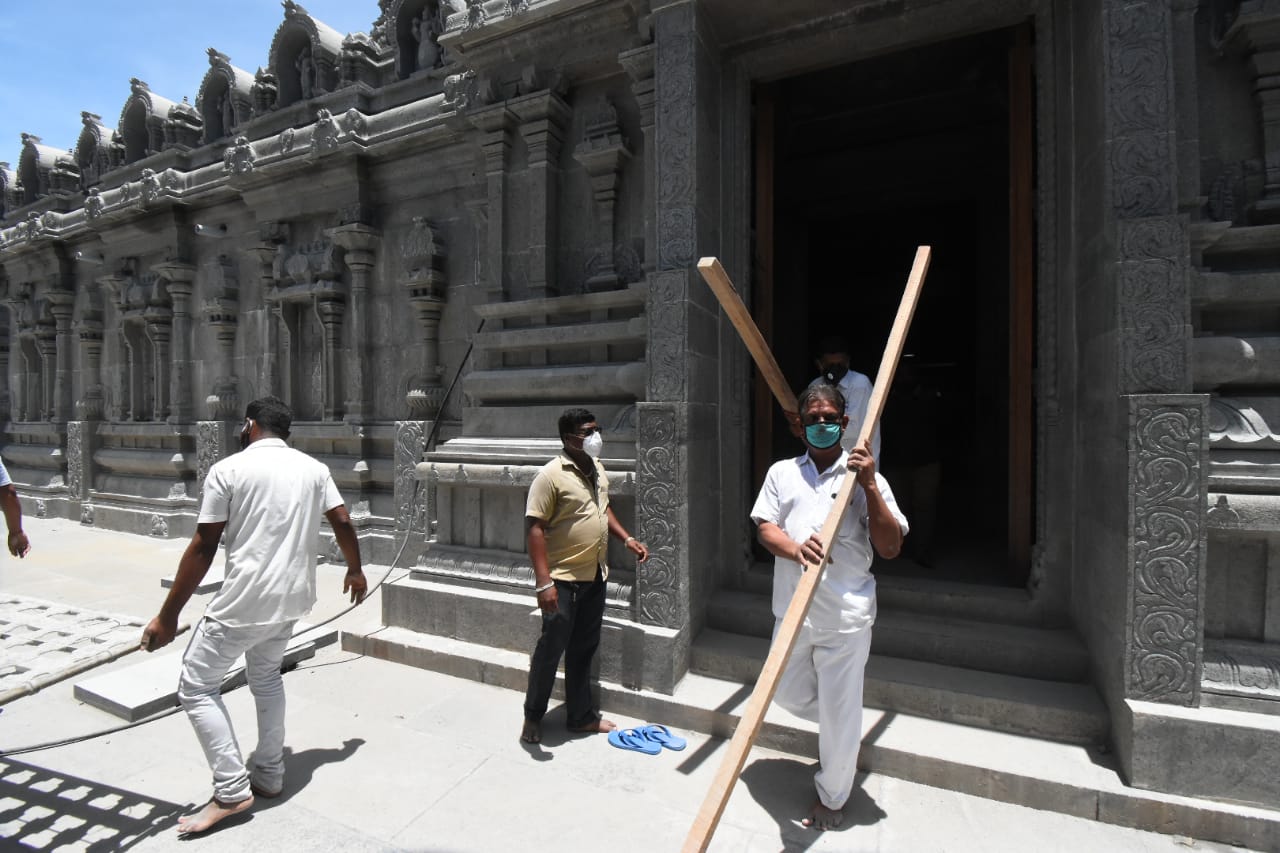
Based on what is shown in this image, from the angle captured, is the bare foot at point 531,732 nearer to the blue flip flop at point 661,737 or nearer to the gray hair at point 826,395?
the blue flip flop at point 661,737

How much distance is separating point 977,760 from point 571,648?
2.13 meters

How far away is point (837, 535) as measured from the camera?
2635 millimetres

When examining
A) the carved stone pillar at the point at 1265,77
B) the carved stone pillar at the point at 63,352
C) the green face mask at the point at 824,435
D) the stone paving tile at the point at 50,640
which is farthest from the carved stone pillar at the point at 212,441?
the carved stone pillar at the point at 1265,77

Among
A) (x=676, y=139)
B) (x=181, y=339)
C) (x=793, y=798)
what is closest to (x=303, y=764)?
(x=793, y=798)

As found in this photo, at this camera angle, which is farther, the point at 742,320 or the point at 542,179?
the point at 542,179

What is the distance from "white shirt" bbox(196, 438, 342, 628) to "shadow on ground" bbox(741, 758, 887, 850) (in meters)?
2.39

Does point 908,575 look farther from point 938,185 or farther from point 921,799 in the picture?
point 938,185

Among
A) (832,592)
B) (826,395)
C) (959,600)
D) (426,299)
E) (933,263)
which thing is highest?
(933,263)

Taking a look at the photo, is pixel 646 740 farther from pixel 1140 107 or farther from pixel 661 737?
pixel 1140 107

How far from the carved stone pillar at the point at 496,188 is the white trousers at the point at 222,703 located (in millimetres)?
3073

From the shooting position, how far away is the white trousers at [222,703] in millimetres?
2744

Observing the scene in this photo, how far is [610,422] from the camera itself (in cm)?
434

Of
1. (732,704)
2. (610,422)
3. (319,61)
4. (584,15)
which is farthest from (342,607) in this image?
(319,61)

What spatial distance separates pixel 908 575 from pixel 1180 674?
172cm
